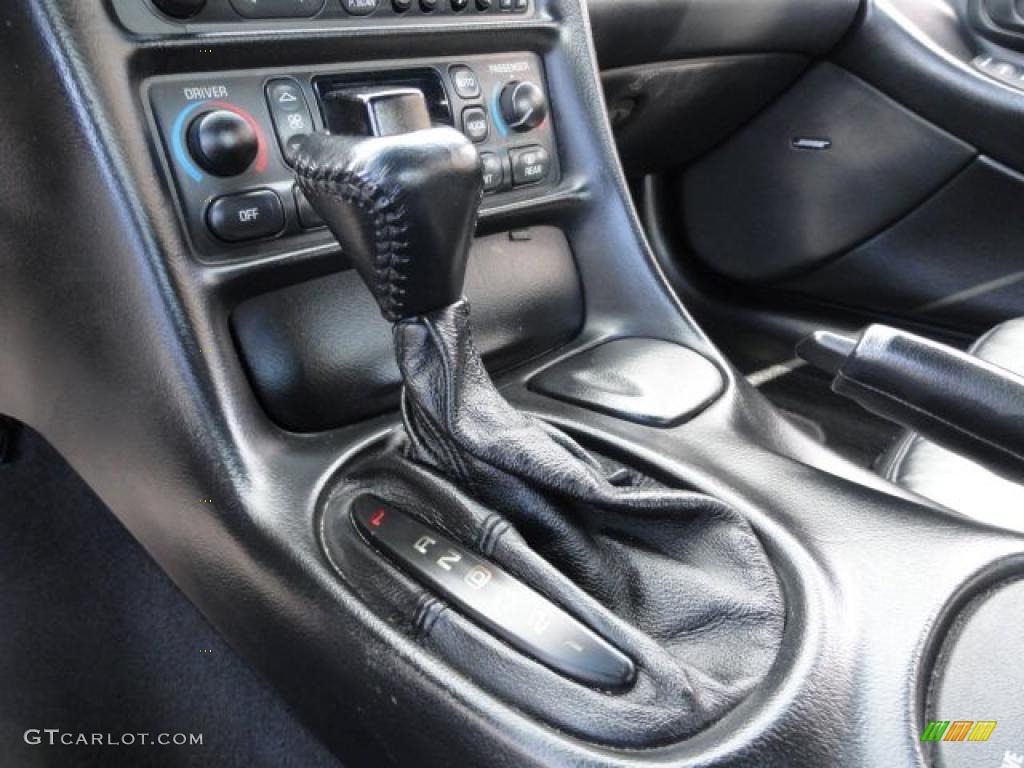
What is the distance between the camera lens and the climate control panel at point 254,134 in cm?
53

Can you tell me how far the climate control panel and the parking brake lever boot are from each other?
84mm

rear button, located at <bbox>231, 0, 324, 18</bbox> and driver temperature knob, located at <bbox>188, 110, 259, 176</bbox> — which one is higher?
rear button, located at <bbox>231, 0, 324, 18</bbox>

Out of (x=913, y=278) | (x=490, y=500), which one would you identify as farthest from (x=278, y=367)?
(x=913, y=278)

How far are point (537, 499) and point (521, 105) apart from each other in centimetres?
38

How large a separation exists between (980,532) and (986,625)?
7 centimetres

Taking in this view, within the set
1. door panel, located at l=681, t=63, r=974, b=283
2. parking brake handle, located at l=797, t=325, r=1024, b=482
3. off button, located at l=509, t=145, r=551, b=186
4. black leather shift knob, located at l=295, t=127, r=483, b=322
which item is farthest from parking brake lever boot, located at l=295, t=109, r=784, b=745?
door panel, located at l=681, t=63, r=974, b=283

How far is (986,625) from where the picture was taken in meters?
0.46

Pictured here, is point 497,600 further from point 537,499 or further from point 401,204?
point 401,204

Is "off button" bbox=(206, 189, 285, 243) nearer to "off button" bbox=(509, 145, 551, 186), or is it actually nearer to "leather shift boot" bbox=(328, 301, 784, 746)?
"leather shift boot" bbox=(328, 301, 784, 746)

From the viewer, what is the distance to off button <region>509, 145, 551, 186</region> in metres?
0.74

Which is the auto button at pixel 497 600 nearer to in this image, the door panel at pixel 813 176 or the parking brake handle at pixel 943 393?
the parking brake handle at pixel 943 393

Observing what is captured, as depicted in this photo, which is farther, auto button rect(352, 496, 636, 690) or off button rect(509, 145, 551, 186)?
off button rect(509, 145, 551, 186)

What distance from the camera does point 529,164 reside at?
75 cm

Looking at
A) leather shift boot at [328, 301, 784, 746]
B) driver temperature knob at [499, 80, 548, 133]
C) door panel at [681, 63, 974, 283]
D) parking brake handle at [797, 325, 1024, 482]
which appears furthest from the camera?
door panel at [681, 63, 974, 283]
